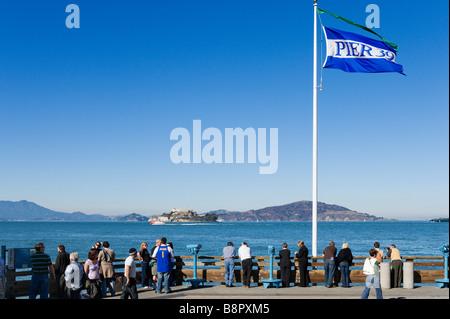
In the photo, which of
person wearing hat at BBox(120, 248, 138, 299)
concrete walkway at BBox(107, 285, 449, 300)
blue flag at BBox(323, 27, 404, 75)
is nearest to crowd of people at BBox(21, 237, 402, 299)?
person wearing hat at BBox(120, 248, 138, 299)

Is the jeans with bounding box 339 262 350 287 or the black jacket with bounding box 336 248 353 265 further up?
the black jacket with bounding box 336 248 353 265

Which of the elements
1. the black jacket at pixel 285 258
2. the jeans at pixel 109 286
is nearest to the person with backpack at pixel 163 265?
the jeans at pixel 109 286

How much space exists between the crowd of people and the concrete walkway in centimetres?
49

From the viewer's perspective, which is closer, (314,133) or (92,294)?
(92,294)

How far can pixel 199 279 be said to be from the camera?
19312 mm

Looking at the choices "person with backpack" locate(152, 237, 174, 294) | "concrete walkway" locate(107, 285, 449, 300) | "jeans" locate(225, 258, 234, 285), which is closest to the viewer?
"concrete walkway" locate(107, 285, 449, 300)

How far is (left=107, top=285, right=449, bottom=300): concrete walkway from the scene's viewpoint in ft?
55.8

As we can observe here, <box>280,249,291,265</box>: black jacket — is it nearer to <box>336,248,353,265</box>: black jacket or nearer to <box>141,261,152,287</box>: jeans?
<box>336,248,353,265</box>: black jacket

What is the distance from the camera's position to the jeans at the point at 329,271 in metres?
19.1

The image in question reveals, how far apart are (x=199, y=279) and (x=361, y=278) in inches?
248

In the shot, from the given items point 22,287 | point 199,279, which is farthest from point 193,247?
point 22,287

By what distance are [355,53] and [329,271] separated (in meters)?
9.96
